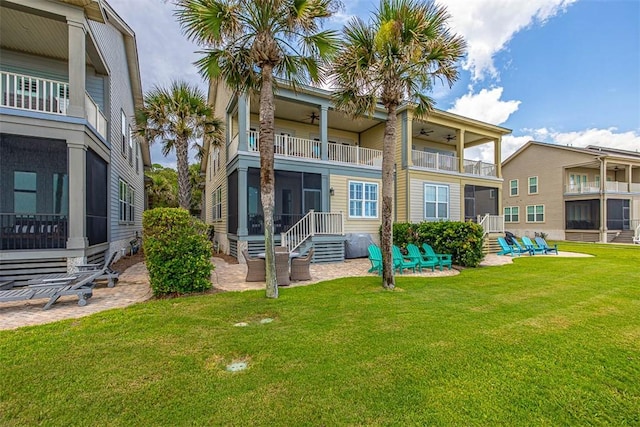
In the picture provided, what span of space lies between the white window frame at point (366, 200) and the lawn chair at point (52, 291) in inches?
430

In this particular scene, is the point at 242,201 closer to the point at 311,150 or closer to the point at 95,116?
the point at 311,150

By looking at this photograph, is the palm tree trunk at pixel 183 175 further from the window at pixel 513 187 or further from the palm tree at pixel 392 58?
the window at pixel 513 187

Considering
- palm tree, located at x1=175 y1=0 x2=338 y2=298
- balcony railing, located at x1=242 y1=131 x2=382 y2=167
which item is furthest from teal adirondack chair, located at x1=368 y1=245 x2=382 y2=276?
balcony railing, located at x1=242 y1=131 x2=382 y2=167

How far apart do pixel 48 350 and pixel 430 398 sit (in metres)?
4.89

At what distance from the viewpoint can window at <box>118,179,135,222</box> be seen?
45.2 ft

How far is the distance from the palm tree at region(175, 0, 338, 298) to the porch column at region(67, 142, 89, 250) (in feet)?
13.9

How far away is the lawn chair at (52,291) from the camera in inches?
224

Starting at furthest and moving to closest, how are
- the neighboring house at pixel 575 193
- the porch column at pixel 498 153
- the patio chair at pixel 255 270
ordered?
the neighboring house at pixel 575 193, the porch column at pixel 498 153, the patio chair at pixel 255 270

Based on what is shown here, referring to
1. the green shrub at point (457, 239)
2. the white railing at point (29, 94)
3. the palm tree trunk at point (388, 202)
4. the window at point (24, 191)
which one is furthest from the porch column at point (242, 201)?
the green shrub at point (457, 239)

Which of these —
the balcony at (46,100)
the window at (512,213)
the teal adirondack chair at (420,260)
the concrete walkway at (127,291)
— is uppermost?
the balcony at (46,100)

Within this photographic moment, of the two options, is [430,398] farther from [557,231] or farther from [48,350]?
[557,231]

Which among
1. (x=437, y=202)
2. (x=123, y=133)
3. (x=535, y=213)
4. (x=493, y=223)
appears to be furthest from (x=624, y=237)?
(x=123, y=133)

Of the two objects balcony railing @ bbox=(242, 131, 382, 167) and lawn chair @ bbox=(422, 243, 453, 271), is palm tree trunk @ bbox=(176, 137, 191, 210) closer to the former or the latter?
balcony railing @ bbox=(242, 131, 382, 167)

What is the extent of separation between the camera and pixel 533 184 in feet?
93.0
